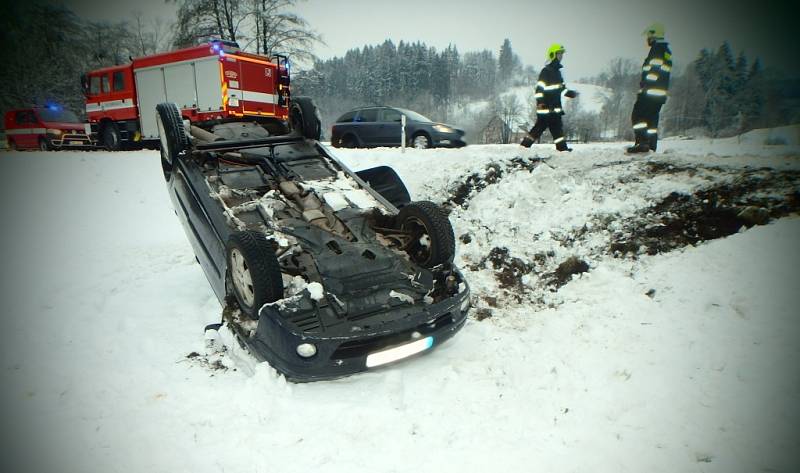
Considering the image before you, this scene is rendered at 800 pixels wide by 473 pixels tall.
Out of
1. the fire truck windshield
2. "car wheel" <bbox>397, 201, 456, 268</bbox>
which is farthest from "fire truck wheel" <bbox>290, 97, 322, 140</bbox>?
the fire truck windshield

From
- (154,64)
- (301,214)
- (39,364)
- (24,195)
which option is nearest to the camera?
(39,364)

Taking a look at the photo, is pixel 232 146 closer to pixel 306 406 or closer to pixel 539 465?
pixel 306 406

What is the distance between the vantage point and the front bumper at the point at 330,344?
257 cm

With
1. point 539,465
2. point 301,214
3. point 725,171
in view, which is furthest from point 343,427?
point 725,171

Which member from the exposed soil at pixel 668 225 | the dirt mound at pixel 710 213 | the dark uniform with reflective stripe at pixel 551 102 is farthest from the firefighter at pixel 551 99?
the dirt mound at pixel 710 213

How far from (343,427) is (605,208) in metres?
3.93

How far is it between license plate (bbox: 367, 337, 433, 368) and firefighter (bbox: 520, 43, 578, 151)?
5.59 metres

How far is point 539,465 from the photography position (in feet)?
7.25

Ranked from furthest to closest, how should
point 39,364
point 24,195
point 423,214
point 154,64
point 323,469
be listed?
point 154,64 < point 24,195 < point 423,214 < point 39,364 < point 323,469

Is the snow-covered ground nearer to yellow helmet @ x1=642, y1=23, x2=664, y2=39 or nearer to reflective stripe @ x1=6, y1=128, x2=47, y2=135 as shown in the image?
yellow helmet @ x1=642, y1=23, x2=664, y2=39

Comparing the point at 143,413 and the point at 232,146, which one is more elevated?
the point at 232,146

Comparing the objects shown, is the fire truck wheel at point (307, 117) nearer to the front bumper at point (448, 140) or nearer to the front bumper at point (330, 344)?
the front bumper at point (330, 344)

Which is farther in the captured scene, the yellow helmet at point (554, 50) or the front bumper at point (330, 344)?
the yellow helmet at point (554, 50)

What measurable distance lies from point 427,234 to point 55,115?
49.6 ft
